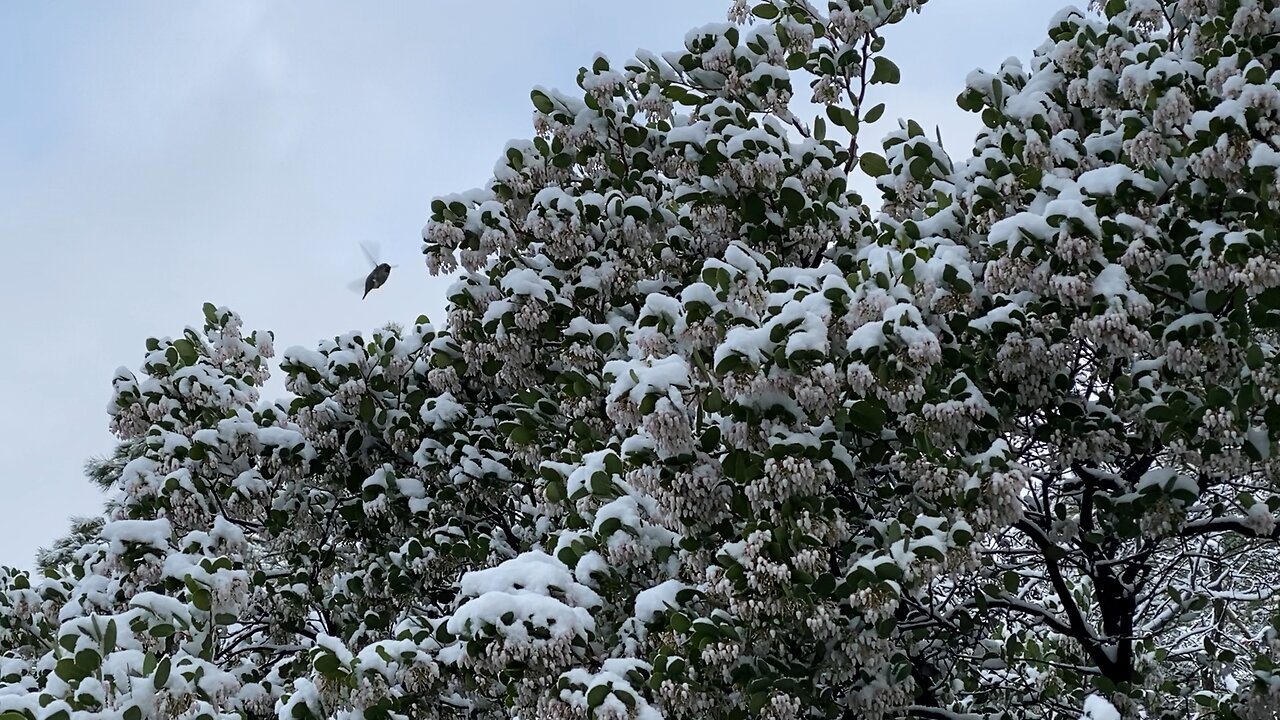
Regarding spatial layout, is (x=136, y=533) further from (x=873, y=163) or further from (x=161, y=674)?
(x=873, y=163)

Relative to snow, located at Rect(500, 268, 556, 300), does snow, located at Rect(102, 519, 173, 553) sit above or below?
below

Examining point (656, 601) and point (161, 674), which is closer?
point (161, 674)

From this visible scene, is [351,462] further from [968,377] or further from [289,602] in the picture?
[968,377]

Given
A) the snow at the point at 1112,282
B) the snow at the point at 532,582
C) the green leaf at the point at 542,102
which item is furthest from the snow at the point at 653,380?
the green leaf at the point at 542,102

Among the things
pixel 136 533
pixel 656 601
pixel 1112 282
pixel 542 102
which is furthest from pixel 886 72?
pixel 136 533

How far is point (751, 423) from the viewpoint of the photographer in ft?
17.6

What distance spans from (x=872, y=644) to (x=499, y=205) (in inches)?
159

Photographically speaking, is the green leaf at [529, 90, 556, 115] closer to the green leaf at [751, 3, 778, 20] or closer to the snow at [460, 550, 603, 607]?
the green leaf at [751, 3, 778, 20]

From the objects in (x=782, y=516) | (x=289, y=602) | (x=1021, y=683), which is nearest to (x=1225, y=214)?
(x=782, y=516)

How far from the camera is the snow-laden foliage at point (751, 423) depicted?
5.30m

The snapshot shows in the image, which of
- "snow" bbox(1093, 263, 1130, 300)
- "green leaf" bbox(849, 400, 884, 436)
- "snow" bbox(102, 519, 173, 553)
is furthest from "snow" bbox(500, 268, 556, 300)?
"snow" bbox(1093, 263, 1130, 300)

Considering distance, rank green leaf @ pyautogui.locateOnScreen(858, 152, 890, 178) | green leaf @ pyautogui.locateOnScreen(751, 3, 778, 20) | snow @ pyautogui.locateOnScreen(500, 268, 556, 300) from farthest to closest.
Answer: green leaf @ pyautogui.locateOnScreen(751, 3, 778, 20), green leaf @ pyautogui.locateOnScreen(858, 152, 890, 178), snow @ pyautogui.locateOnScreen(500, 268, 556, 300)

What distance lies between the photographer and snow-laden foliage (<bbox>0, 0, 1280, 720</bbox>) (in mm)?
5301

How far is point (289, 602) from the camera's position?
27.7ft
